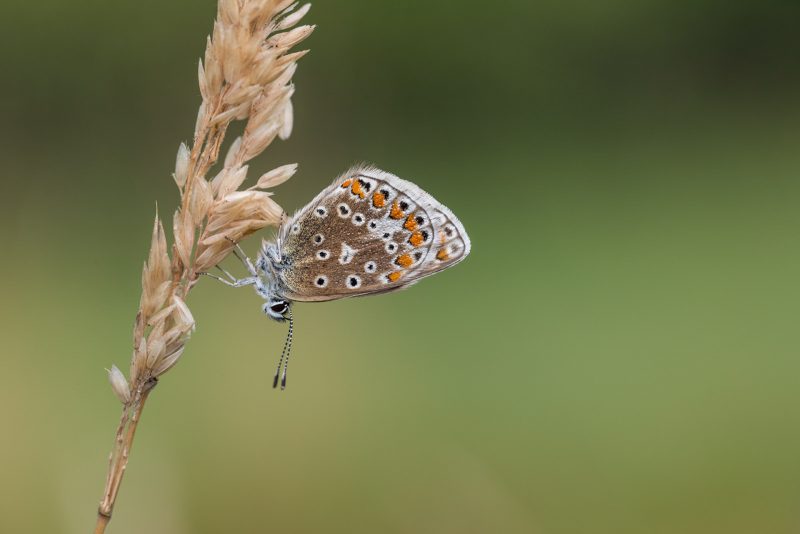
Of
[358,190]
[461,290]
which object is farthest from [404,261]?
[461,290]

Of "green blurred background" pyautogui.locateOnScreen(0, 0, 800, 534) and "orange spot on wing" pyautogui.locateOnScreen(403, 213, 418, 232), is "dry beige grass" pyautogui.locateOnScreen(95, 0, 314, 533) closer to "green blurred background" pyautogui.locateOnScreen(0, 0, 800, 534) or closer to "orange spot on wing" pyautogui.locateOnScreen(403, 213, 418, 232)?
"orange spot on wing" pyautogui.locateOnScreen(403, 213, 418, 232)

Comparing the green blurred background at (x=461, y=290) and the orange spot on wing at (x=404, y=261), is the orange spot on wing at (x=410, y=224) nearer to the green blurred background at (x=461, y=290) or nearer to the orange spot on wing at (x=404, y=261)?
the orange spot on wing at (x=404, y=261)

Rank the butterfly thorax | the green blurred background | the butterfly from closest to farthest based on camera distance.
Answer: the butterfly → the butterfly thorax → the green blurred background

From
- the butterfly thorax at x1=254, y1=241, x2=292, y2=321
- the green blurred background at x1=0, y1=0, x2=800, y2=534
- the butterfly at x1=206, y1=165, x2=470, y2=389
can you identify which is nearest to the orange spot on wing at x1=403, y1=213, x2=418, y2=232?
the butterfly at x1=206, y1=165, x2=470, y2=389

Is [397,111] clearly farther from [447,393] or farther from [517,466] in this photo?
[517,466]

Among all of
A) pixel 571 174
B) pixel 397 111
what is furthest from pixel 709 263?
pixel 397 111

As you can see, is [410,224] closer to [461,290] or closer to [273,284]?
[273,284]

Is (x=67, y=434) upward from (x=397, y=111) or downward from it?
downward
